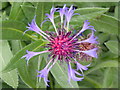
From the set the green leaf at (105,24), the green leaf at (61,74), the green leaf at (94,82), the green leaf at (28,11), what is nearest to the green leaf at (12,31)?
the green leaf at (28,11)

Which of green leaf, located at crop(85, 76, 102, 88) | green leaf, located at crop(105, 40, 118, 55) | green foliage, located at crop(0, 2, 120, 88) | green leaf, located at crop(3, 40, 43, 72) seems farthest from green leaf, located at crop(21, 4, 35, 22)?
green leaf, located at crop(85, 76, 102, 88)

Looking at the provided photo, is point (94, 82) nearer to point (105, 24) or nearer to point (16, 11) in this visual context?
point (105, 24)

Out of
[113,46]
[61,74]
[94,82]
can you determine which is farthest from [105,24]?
[94,82]

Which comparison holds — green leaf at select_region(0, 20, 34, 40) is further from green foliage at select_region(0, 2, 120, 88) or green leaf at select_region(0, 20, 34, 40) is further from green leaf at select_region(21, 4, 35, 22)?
green leaf at select_region(21, 4, 35, 22)

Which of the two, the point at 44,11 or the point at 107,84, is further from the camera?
the point at 107,84

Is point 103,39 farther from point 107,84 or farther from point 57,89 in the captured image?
point 57,89

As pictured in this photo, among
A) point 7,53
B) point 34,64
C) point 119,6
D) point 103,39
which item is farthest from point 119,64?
point 7,53
